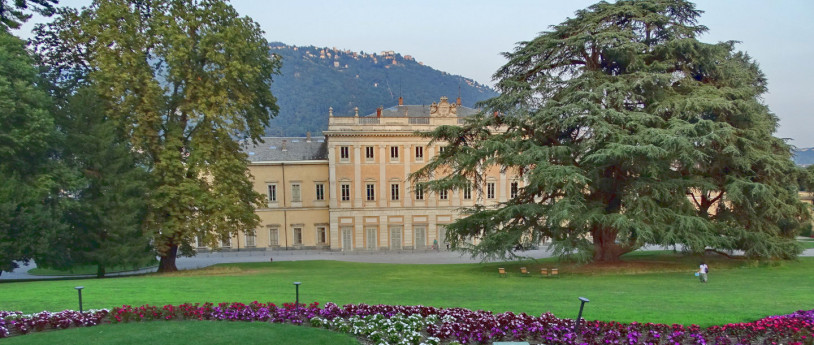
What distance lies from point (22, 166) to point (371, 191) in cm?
2597

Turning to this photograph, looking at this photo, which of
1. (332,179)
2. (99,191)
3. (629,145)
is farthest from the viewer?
(332,179)

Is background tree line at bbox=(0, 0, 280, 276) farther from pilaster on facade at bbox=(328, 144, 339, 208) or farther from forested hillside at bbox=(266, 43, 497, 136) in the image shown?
forested hillside at bbox=(266, 43, 497, 136)

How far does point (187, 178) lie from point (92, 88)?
18.2ft

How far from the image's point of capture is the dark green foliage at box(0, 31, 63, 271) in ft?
65.5

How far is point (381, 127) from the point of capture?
143 ft

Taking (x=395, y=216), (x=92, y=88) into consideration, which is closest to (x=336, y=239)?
(x=395, y=216)

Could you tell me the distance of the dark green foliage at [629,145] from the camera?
20.0 meters

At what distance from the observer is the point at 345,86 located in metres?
131

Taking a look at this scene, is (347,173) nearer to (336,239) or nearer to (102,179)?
(336,239)

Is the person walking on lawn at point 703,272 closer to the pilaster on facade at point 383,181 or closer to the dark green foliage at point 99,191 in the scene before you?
the dark green foliage at point 99,191

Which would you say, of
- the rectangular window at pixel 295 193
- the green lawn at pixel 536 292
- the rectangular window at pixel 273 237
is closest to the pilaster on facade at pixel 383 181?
the rectangular window at pixel 295 193

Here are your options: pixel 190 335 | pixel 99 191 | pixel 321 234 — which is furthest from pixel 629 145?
pixel 321 234

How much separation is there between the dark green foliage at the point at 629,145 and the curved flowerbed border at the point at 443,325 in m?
9.75

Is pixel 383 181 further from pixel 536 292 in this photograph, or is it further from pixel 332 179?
pixel 536 292
